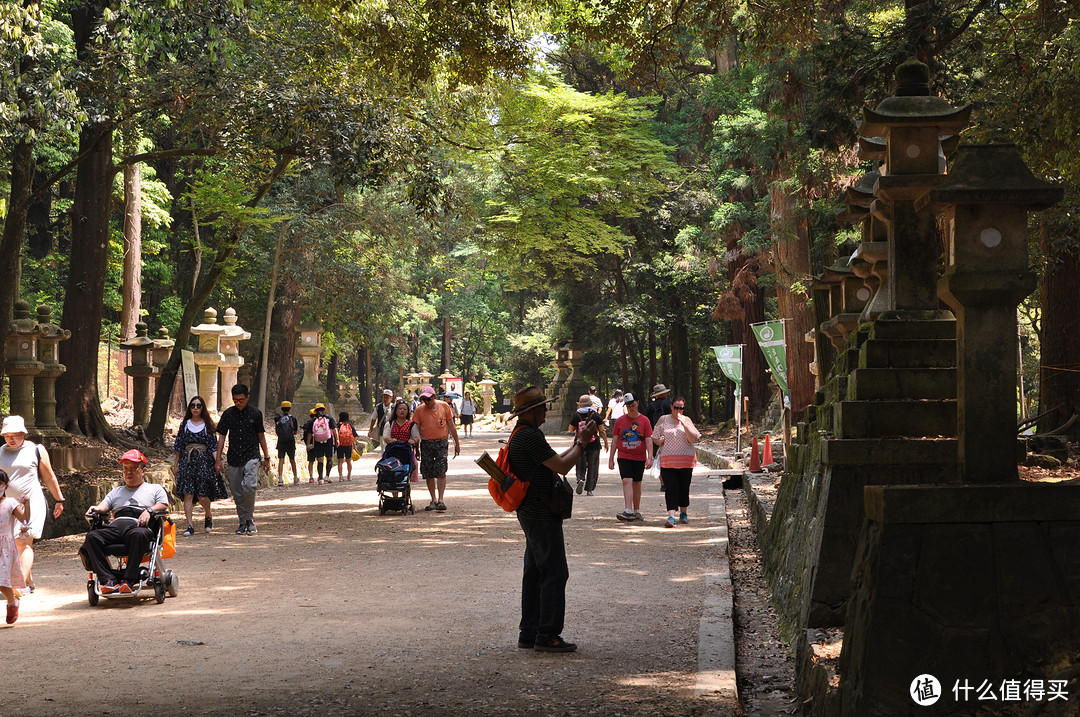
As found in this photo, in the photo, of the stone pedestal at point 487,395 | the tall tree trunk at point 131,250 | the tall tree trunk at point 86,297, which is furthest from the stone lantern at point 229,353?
the stone pedestal at point 487,395

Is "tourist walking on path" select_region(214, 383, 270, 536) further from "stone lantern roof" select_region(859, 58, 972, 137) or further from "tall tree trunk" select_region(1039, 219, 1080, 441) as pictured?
"tall tree trunk" select_region(1039, 219, 1080, 441)

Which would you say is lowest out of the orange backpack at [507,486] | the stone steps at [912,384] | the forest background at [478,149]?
the orange backpack at [507,486]

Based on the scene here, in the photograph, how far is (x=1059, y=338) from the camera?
15.9 m

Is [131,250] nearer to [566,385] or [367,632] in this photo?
[367,632]

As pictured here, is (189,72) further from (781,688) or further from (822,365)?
(781,688)

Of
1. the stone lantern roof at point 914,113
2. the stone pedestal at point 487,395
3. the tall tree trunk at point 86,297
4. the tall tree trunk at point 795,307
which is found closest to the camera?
the stone lantern roof at point 914,113

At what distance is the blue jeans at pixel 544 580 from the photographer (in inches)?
276

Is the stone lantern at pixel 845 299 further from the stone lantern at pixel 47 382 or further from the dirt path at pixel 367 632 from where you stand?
the stone lantern at pixel 47 382

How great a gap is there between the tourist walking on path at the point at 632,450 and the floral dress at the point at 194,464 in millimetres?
5435

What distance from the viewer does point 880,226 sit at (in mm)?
8477

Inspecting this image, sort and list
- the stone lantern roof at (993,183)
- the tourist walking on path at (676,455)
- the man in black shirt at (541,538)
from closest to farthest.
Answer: the stone lantern roof at (993,183)
the man in black shirt at (541,538)
the tourist walking on path at (676,455)

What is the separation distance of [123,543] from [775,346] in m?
16.1

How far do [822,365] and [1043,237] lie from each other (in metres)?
5.49

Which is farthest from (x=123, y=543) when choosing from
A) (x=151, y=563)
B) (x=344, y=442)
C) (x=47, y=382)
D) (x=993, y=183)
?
(x=344, y=442)
